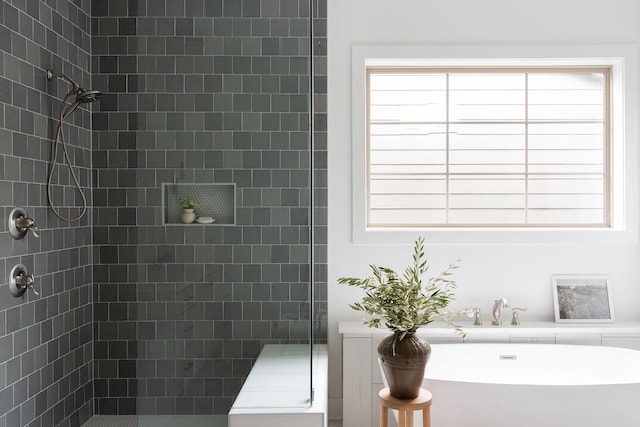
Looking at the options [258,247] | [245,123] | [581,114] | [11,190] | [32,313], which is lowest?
[32,313]

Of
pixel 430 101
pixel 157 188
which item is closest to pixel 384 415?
pixel 157 188

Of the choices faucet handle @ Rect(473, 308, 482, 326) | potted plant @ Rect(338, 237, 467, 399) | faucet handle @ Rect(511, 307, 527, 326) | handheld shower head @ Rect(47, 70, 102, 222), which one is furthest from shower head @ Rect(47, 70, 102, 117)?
faucet handle @ Rect(511, 307, 527, 326)

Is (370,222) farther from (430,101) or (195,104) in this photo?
(195,104)

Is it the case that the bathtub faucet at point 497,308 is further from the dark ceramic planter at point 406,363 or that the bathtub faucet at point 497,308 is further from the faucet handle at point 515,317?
the dark ceramic planter at point 406,363

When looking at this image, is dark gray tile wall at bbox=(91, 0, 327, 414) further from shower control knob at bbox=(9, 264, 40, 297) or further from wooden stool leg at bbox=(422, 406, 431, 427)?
wooden stool leg at bbox=(422, 406, 431, 427)

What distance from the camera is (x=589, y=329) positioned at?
3.40 metres

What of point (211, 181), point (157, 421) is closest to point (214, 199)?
point (211, 181)

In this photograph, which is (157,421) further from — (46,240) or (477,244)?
(477,244)

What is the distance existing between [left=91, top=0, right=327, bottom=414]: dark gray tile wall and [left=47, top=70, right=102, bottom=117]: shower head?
0.18 meters

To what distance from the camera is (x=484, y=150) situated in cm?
378

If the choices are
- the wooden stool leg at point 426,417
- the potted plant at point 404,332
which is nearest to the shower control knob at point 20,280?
the potted plant at point 404,332

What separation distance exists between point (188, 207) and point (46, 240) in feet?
2.76

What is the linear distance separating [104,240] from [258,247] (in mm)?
827

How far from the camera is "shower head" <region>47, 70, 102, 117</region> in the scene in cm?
273
